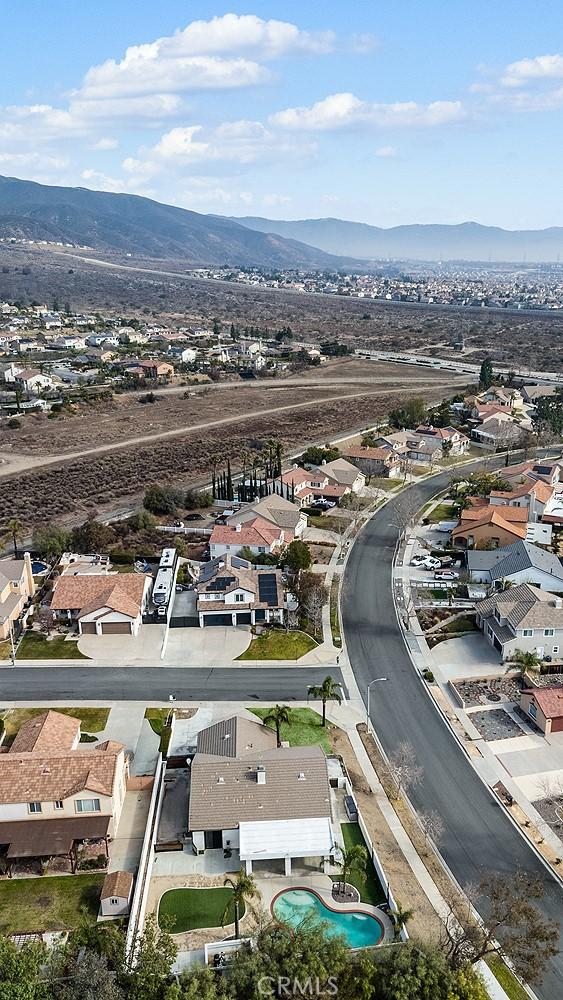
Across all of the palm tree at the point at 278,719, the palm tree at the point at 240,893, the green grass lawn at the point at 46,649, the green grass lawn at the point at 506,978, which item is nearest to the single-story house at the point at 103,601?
the green grass lawn at the point at 46,649

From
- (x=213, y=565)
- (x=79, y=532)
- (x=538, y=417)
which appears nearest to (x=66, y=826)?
(x=213, y=565)

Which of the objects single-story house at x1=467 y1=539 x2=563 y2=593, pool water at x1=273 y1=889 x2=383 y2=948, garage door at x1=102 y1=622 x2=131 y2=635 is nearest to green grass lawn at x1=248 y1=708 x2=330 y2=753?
pool water at x1=273 y1=889 x2=383 y2=948

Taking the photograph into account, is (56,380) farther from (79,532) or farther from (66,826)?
(66,826)

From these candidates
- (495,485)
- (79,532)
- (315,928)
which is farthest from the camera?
(495,485)

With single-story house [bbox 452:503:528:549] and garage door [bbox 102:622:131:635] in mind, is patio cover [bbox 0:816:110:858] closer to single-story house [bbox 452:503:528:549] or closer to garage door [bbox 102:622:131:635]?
garage door [bbox 102:622:131:635]

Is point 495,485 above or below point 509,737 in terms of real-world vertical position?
above

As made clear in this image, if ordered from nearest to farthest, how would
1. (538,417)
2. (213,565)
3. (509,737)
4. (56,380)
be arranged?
(509,737)
(213,565)
(538,417)
(56,380)

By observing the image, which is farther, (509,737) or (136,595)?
(136,595)
